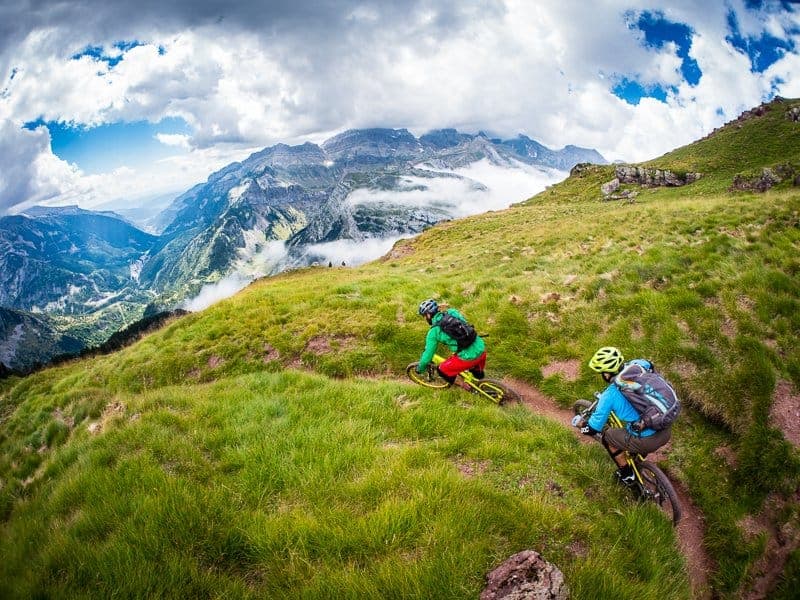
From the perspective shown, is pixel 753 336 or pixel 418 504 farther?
pixel 753 336

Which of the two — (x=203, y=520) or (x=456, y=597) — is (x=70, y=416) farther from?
(x=456, y=597)

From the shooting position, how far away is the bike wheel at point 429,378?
10906mm

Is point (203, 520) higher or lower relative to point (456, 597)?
higher

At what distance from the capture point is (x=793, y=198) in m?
16.2

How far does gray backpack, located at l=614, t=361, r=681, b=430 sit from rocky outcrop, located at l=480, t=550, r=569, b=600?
365 cm

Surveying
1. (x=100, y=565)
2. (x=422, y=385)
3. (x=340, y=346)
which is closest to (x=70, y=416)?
(x=340, y=346)

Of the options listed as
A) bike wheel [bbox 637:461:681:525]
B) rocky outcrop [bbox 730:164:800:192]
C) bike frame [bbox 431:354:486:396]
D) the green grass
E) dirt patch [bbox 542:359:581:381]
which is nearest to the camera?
the green grass

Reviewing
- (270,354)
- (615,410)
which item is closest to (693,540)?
(615,410)

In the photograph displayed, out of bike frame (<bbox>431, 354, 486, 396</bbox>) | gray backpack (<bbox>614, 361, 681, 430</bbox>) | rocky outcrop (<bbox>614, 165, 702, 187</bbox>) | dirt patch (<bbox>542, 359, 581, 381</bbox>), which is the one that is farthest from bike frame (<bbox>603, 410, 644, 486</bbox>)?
rocky outcrop (<bbox>614, 165, 702, 187</bbox>)

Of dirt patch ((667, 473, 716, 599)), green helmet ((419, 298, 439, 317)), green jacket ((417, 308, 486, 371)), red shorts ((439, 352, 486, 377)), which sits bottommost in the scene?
dirt patch ((667, 473, 716, 599))

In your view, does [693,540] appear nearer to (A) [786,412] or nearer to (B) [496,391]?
(A) [786,412]

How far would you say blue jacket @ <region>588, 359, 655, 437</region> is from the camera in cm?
720

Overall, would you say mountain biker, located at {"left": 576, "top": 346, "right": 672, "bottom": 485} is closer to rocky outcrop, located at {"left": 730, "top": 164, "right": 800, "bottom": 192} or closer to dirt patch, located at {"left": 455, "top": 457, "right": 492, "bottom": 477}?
dirt patch, located at {"left": 455, "top": 457, "right": 492, "bottom": 477}

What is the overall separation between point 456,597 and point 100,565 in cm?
430
